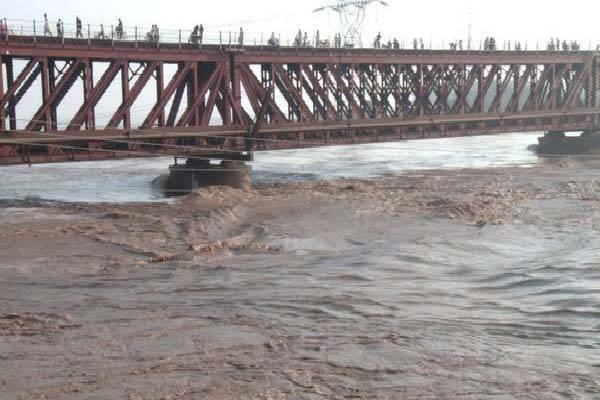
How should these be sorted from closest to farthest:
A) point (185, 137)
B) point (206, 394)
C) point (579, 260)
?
point (206, 394) < point (579, 260) < point (185, 137)

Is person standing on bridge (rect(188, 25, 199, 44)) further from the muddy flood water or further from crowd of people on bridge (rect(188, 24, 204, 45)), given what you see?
the muddy flood water

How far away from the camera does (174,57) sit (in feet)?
124

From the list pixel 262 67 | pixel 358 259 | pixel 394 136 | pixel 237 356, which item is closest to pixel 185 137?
pixel 262 67

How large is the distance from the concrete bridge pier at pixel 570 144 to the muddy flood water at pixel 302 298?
29106mm

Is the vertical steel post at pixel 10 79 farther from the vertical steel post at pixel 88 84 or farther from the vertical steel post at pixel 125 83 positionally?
the vertical steel post at pixel 125 83

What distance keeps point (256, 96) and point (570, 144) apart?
3274 cm

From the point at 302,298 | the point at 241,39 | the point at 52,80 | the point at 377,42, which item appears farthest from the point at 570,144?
the point at 302,298

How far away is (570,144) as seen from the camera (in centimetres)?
6356

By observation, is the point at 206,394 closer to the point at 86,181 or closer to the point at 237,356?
the point at 237,356

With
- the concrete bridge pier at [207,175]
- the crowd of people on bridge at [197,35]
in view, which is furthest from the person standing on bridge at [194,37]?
the concrete bridge pier at [207,175]

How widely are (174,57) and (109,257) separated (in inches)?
709

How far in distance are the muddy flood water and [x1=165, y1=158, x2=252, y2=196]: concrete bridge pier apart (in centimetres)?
268

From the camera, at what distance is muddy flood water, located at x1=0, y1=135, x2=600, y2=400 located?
11.5 meters

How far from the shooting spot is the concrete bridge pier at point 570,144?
6194 centimetres
